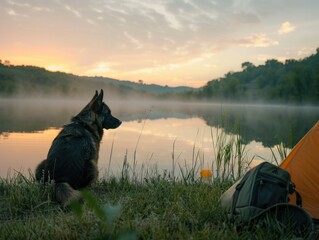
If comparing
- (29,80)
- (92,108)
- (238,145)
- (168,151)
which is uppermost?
(29,80)

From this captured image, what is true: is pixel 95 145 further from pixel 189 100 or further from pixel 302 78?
pixel 189 100

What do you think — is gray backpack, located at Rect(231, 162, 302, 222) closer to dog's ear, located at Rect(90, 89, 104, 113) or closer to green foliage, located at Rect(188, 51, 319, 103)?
dog's ear, located at Rect(90, 89, 104, 113)

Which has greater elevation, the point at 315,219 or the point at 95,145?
the point at 95,145

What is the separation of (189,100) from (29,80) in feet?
177

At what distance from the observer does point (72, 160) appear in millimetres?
4945

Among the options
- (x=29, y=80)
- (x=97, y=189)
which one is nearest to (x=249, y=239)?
(x=97, y=189)

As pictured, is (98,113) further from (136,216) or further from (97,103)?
(136,216)

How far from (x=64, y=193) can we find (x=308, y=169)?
333 cm

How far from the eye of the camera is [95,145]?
5621 mm

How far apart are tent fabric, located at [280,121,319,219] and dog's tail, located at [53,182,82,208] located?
2895mm

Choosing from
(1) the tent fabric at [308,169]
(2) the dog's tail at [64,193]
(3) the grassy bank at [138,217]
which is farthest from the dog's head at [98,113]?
(1) the tent fabric at [308,169]

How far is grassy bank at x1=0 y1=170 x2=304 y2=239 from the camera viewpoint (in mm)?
3053

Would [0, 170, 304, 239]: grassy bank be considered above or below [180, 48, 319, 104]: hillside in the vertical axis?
below

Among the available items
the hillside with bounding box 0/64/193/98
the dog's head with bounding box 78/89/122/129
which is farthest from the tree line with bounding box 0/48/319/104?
the dog's head with bounding box 78/89/122/129
